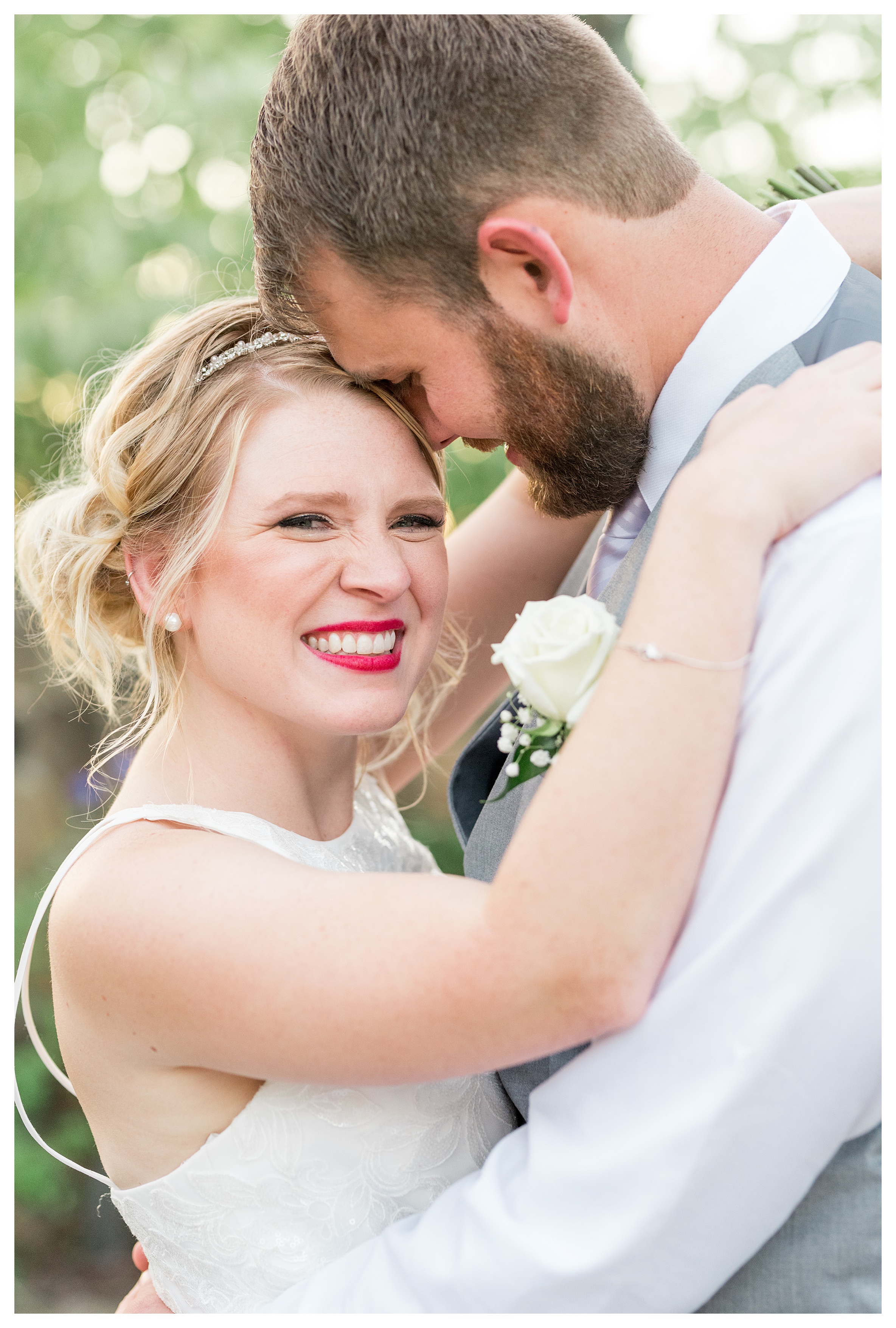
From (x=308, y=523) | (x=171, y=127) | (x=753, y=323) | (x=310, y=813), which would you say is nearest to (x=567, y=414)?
(x=753, y=323)

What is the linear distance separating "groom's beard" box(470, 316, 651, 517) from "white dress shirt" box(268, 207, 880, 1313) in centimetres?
64

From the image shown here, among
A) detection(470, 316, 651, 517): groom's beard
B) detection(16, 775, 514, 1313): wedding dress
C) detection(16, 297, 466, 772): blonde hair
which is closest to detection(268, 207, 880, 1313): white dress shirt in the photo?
Result: detection(16, 775, 514, 1313): wedding dress

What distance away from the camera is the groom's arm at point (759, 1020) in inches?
59.2

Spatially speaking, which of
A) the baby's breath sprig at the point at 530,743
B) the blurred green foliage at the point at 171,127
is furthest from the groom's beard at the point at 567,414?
the blurred green foliage at the point at 171,127

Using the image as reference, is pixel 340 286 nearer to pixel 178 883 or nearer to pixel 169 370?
pixel 169 370

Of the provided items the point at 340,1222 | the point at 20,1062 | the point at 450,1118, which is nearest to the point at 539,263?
the point at 450,1118

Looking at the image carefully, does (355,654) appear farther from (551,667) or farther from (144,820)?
(551,667)

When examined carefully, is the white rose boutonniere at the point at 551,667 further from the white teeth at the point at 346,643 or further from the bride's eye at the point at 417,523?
the bride's eye at the point at 417,523

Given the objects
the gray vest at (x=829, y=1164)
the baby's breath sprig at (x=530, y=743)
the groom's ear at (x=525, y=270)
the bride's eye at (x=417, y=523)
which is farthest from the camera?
the bride's eye at (x=417, y=523)

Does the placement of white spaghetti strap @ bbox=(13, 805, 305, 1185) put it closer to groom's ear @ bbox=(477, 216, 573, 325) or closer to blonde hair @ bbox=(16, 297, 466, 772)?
blonde hair @ bbox=(16, 297, 466, 772)

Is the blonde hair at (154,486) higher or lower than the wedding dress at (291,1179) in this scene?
higher

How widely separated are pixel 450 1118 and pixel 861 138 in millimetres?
4480

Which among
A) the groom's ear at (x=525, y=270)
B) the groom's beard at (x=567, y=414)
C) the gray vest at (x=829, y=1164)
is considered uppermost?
the groom's ear at (x=525, y=270)

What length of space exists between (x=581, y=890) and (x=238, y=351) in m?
1.56
